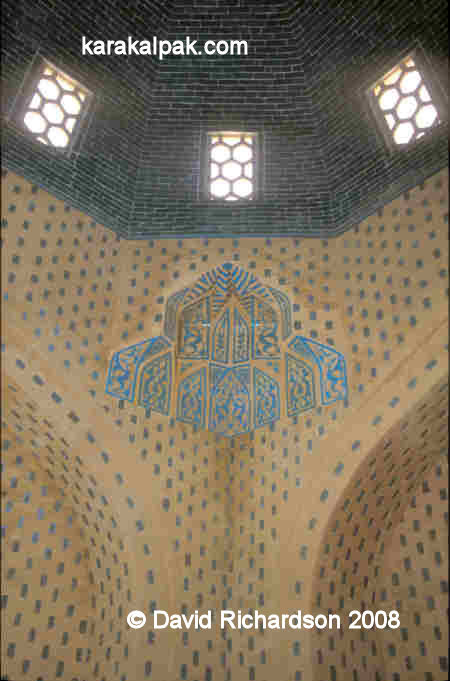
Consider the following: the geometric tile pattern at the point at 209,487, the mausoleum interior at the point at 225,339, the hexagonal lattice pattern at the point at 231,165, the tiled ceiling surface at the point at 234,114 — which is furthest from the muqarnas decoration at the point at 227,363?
the hexagonal lattice pattern at the point at 231,165

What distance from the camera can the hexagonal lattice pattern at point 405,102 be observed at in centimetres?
917

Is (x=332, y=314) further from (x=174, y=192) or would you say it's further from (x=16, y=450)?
(x=16, y=450)

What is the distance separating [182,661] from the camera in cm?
843

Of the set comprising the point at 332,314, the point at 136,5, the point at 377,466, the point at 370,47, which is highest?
the point at 136,5

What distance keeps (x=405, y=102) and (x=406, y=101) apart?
2 cm

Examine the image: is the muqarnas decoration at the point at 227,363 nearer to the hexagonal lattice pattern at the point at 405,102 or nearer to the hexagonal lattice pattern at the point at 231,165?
the hexagonal lattice pattern at the point at 231,165

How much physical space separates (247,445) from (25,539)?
3.31 m

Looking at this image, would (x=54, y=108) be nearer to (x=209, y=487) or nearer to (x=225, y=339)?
(x=225, y=339)

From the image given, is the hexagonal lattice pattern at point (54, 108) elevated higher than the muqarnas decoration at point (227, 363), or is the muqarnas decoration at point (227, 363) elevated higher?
the hexagonal lattice pattern at point (54, 108)

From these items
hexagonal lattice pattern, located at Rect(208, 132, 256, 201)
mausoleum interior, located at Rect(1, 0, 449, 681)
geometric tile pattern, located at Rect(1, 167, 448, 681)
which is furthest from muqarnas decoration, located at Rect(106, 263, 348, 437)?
hexagonal lattice pattern, located at Rect(208, 132, 256, 201)

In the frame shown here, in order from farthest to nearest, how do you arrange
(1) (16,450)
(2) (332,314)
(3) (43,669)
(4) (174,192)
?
(4) (174,192)
(2) (332,314)
(1) (16,450)
(3) (43,669)

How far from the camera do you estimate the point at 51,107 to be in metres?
9.48

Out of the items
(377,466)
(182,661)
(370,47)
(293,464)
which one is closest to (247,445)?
(293,464)

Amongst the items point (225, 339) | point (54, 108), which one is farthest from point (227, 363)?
point (54, 108)
